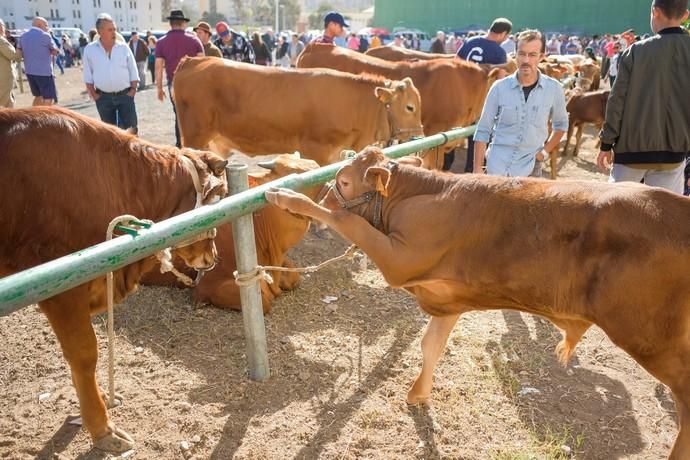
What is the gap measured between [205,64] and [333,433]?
619 centimetres


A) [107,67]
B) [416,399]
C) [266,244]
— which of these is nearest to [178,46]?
[107,67]

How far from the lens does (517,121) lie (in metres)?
4.55

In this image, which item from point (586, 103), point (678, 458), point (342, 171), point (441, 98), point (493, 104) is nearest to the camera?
point (678, 458)

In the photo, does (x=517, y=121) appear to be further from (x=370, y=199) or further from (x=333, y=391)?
(x=333, y=391)

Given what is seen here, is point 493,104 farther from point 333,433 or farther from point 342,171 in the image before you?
point 333,433

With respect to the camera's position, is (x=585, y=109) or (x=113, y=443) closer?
(x=113, y=443)

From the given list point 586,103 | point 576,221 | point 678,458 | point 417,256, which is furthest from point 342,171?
point 586,103

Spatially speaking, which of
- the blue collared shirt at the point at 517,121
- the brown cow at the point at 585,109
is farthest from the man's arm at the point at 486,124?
the brown cow at the point at 585,109

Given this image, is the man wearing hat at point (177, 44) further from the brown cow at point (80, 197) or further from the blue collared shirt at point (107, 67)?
the brown cow at point (80, 197)

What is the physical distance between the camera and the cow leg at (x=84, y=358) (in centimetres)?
272

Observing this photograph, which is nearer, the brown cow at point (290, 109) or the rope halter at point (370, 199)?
the rope halter at point (370, 199)

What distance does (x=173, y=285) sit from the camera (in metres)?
4.76

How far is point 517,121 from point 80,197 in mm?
3336

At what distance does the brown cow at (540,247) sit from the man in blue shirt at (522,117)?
1.93 metres
